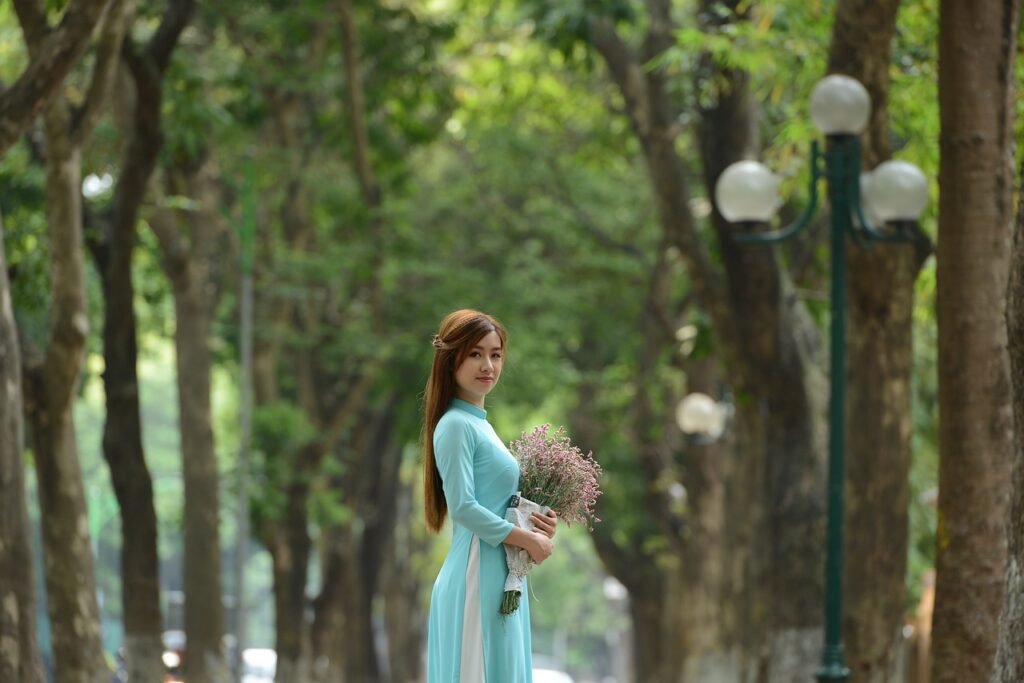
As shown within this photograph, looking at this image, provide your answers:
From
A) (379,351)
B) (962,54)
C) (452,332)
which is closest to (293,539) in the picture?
(379,351)

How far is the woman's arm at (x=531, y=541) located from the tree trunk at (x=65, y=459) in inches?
291

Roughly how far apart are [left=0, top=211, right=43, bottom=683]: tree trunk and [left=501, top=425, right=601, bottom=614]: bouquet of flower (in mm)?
4869

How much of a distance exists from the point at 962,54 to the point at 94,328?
15.2 meters

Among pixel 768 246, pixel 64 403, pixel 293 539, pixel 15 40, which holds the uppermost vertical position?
pixel 15 40

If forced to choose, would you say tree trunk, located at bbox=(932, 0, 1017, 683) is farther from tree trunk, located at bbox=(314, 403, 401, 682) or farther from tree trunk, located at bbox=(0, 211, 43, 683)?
tree trunk, located at bbox=(314, 403, 401, 682)

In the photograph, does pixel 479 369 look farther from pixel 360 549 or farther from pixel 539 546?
pixel 360 549

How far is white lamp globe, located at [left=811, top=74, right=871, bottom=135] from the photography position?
39.3 feet

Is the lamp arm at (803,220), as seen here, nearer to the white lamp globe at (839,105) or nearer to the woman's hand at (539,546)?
the white lamp globe at (839,105)

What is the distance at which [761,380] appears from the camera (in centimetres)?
1533

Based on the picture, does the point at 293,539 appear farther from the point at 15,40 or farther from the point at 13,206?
the point at 13,206

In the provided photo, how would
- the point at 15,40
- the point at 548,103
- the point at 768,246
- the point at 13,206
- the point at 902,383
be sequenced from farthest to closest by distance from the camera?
1. the point at 548,103
2. the point at 15,40
3. the point at 13,206
4. the point at 768,246
5. the point at 902,383

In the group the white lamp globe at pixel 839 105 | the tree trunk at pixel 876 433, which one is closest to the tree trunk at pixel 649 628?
the tree trunk at pixel 876 433

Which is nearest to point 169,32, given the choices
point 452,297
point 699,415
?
point 699,415

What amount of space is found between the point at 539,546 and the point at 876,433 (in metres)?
7.26
